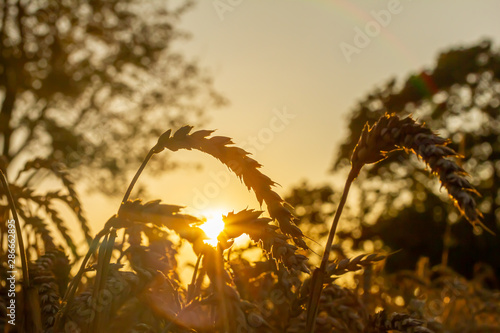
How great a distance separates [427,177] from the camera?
3231 centimetres

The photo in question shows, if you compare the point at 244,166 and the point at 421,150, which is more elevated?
the point at 244,166

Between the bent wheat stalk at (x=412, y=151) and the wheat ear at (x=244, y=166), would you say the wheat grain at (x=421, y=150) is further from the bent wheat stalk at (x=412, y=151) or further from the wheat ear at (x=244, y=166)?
the wheat ear at (x=244, y=166)

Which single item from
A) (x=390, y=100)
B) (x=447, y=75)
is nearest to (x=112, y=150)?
(x=390, y=100)

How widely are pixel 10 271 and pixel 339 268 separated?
112cm

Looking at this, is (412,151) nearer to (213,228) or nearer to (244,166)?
(244,166)

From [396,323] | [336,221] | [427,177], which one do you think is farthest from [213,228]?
[427,177]

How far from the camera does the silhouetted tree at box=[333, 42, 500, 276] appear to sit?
32594 mm

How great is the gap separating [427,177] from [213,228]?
108 feet

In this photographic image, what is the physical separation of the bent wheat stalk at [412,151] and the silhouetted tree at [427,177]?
102 ft

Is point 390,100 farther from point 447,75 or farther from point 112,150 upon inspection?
point 112,150

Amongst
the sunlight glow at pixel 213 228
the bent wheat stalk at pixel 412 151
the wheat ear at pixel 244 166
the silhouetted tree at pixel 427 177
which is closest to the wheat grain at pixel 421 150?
the bent wheat stalk at pixel 412 151

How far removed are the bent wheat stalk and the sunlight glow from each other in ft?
1.11

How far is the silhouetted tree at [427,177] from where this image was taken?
32.6m

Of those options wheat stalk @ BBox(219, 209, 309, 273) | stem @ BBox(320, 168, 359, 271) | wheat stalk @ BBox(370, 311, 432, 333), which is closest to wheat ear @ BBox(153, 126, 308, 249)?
wheat stalk @ BBox(219, 209, 309, 273)
